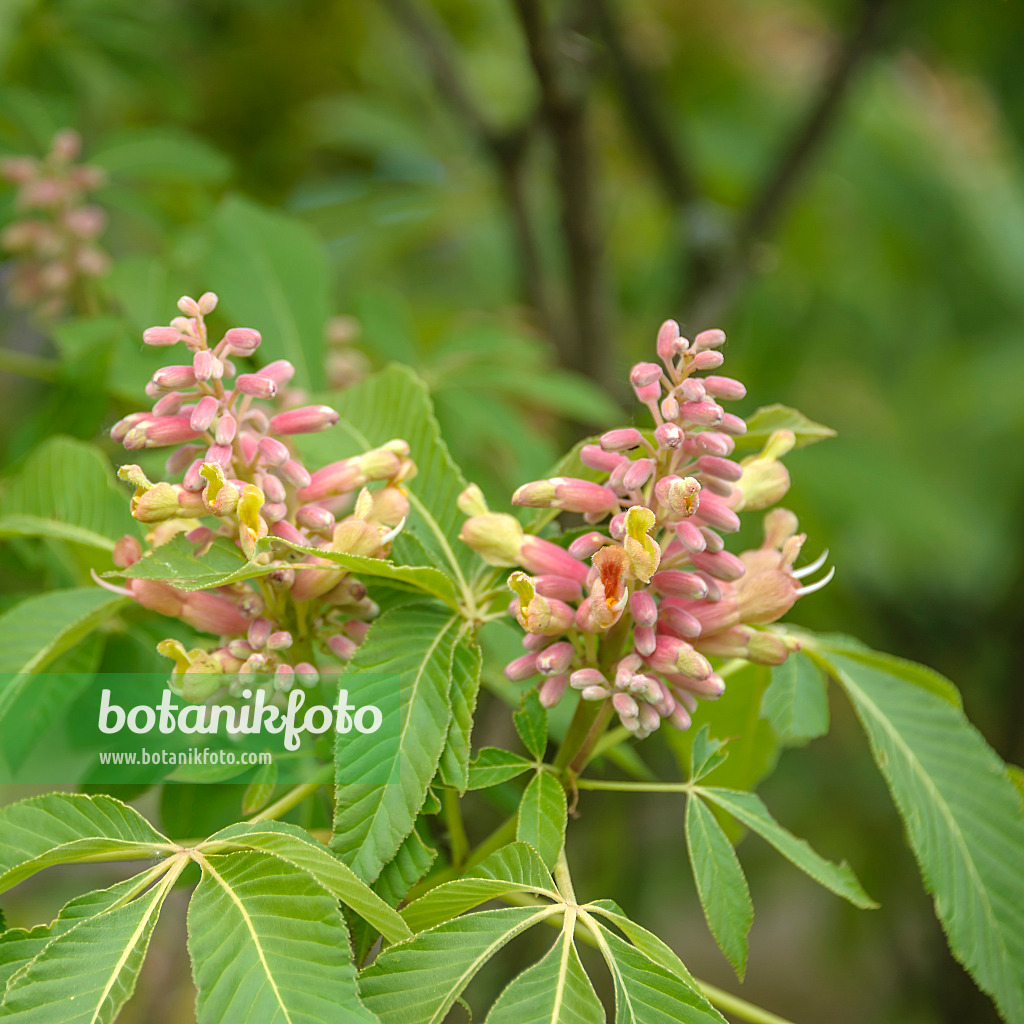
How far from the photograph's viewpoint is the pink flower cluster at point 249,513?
0.88m

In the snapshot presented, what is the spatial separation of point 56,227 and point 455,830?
1.40m

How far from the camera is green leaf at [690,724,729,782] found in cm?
93

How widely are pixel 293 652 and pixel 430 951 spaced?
33 cm

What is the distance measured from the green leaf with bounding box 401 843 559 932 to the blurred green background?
0.76 meters

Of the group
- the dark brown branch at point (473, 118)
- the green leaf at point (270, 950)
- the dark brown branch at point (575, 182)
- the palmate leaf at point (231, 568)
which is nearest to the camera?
the green leaf at point (270, 950)

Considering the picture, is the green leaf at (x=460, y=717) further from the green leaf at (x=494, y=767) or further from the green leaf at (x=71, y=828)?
the green leaf at (x=71, y=828)

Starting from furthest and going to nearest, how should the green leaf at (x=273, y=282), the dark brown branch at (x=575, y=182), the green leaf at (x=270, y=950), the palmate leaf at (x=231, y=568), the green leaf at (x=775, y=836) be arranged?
the dark brown branch at (x=575, y=182) < the green leaf at (x=273, y=282) < the green leaf at (x=775, y=836) < the palmate leaf at (x=231, y=568) < the green leaf at (x=270, y=950)

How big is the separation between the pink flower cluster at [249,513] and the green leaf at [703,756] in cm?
34

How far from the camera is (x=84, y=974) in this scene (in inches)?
28.9

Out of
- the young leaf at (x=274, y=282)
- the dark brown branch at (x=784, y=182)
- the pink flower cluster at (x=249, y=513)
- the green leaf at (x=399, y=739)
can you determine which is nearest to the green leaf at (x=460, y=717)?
the green leaf at (x=399, y=739)

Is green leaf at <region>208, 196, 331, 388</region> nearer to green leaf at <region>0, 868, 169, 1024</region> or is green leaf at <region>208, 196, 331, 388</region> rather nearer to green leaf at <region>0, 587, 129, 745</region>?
green leaf at <region>0, 587, 129, 745</region>

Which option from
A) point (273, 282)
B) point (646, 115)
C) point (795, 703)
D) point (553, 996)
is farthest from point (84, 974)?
point (646, 115)

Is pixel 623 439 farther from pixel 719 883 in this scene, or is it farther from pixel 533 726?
pixel 719 883

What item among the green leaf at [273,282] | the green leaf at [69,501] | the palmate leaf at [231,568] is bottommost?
the palmate leaf at [231,568]
